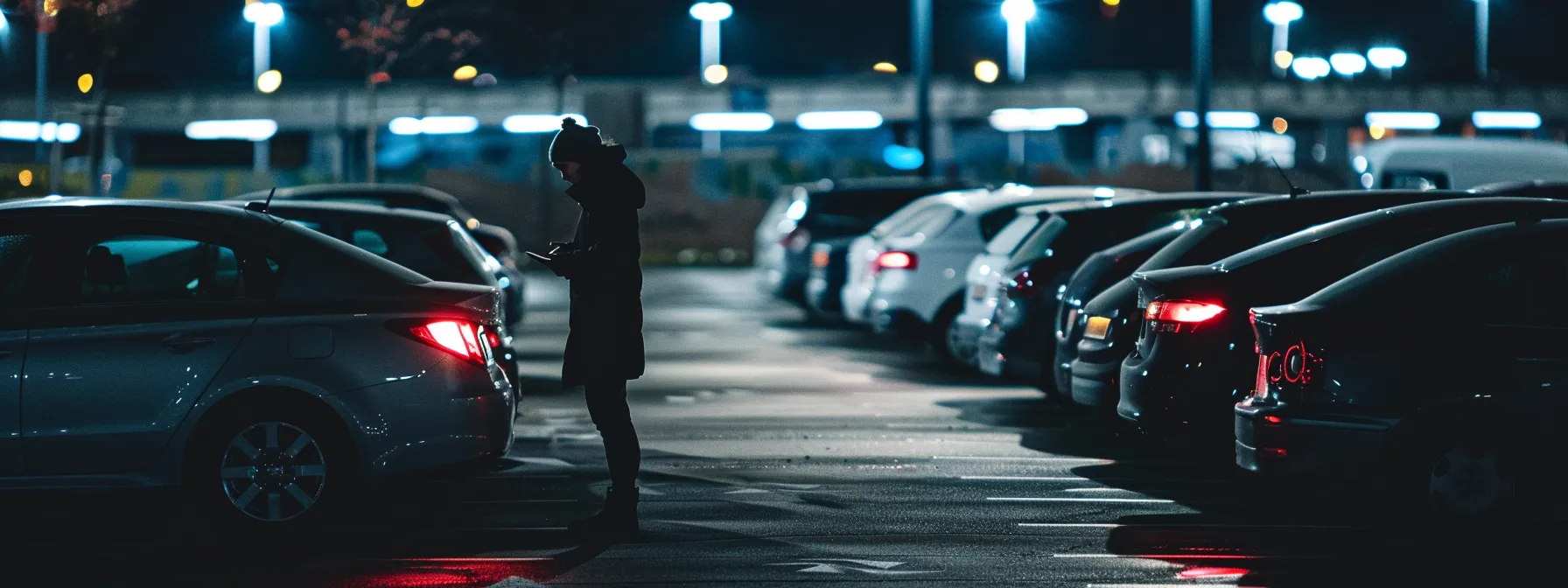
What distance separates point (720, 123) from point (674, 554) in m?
70.1

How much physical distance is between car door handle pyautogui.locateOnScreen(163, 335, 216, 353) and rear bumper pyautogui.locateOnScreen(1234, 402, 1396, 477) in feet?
13.6

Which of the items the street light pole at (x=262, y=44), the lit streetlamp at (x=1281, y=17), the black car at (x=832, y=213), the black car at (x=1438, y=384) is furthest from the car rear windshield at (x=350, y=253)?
the lit streetlamp at (x=1281, y=17)

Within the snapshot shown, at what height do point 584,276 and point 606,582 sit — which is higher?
point 584,276

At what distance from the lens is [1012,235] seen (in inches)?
555

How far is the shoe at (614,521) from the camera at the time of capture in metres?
7.93

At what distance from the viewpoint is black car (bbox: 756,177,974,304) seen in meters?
21.3

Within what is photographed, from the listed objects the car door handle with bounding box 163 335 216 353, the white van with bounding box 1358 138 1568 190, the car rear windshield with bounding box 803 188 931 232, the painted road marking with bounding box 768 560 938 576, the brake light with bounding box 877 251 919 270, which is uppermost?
the white van with bounding box 1358 138 1568 190

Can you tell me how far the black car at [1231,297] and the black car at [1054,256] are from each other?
3445mm

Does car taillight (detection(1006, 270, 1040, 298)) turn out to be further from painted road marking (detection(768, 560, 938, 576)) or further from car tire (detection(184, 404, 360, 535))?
car tire (detection(184, 404, 360, 535))

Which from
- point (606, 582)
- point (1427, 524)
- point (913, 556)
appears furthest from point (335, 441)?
point (1427, 524)

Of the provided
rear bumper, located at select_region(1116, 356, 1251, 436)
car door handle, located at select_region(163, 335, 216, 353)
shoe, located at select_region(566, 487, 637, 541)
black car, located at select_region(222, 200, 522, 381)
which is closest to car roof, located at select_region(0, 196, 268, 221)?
car door handle, located at select_region(163, 335, 216, 353)

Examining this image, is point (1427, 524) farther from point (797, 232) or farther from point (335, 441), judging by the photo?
point (797, 232)

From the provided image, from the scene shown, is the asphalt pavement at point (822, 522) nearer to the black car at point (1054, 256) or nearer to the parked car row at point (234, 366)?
the parked car row at point (234, 366)

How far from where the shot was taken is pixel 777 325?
22125mm
